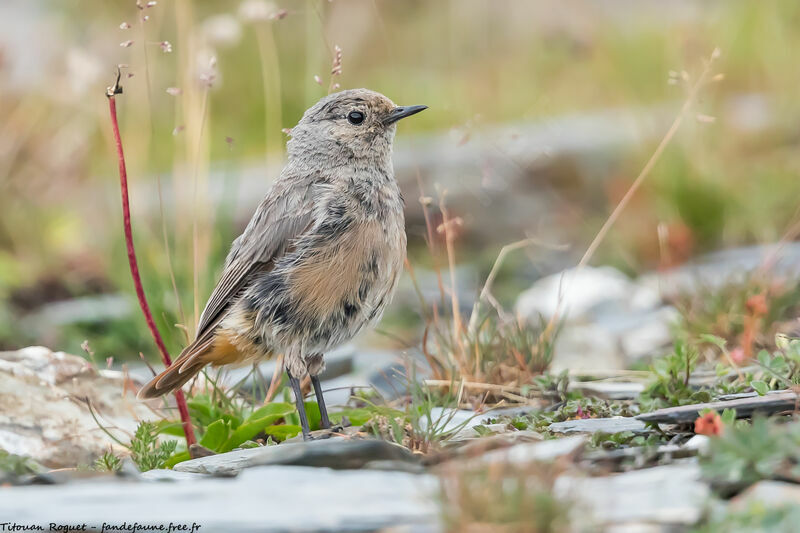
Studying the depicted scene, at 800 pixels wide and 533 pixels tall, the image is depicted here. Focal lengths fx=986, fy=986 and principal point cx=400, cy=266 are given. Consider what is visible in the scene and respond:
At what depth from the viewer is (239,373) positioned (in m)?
6.03

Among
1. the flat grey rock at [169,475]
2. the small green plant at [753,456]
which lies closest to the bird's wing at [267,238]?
the flat grey rock at [169,475]

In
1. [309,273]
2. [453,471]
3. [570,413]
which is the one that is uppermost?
[309,273]

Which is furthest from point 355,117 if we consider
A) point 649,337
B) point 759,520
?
point 759,520

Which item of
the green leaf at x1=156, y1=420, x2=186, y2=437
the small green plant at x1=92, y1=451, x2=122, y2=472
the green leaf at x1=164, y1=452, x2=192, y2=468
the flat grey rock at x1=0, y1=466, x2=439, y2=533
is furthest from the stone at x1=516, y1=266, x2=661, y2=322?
the flat grey rock at x1=0, y1=466, x2=439, y2=533

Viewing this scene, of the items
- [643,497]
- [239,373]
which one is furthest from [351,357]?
[643,497]

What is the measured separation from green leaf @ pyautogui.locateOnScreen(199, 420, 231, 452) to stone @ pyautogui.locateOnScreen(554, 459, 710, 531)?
1.82 meters

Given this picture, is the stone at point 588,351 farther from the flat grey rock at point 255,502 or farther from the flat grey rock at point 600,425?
the flat grey rock at point 255,502

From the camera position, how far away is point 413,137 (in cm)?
1091

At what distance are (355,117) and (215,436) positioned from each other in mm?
1750

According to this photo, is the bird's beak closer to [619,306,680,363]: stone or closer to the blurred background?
the blurred background

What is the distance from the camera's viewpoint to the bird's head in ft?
16.1

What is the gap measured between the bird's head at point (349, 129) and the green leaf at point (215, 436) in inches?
56.3

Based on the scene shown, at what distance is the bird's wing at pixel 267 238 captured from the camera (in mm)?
4625

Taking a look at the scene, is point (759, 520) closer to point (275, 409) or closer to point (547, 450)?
point (547, 450)
